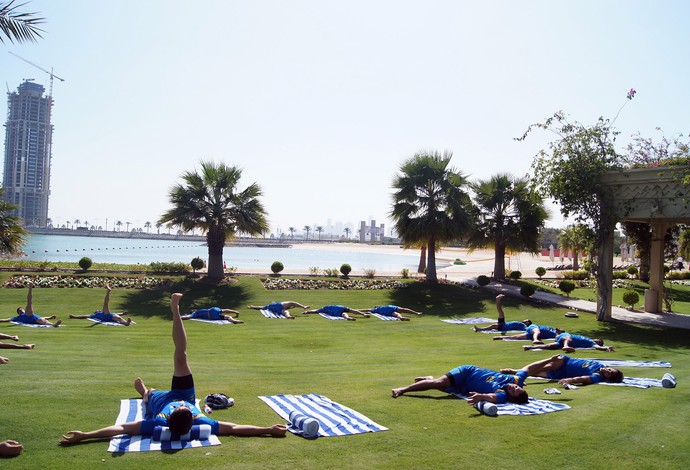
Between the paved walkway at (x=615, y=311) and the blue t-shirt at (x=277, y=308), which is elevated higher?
the paved walkway at (x=615, y=311)

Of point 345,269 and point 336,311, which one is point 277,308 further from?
point 345,269

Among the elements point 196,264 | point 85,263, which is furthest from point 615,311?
point 85,263

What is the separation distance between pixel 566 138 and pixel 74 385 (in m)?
19.4

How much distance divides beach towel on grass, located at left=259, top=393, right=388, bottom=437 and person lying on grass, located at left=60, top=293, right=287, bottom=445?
0.63 m

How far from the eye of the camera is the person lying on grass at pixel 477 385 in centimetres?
851

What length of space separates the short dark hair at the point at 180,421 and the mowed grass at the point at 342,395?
1.15 ft

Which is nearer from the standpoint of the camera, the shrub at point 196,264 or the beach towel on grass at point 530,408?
the beach towel on grass at point 530,408

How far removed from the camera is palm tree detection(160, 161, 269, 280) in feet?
88.9

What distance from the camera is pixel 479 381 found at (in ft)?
29.8

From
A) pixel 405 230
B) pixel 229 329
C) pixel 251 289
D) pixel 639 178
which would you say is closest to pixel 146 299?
pixel 251 289

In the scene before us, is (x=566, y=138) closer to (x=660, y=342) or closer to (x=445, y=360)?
(x=660, y=342)

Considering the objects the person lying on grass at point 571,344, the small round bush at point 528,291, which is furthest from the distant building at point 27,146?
the person lying on grass at point 571,344

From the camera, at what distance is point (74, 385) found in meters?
8.62

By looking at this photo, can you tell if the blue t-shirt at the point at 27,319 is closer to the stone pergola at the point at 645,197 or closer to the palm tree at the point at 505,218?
the stone pergola at the point at 645,197
